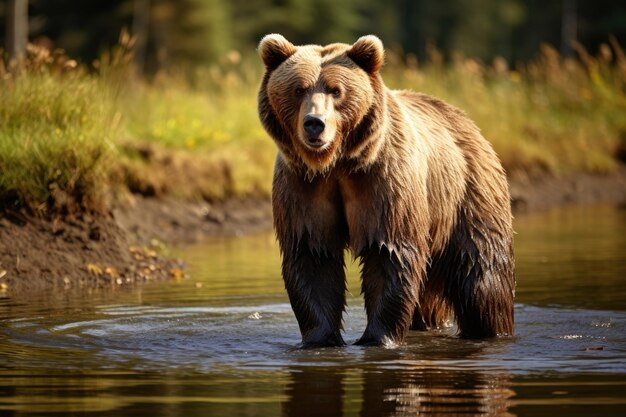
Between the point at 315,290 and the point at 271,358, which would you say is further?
the point at 315,290

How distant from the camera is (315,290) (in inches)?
314

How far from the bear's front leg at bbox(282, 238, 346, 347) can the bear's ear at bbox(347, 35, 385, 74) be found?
3.56 ft

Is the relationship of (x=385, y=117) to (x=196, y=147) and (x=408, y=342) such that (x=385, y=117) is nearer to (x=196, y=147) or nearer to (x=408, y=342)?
(x=408, y=342)

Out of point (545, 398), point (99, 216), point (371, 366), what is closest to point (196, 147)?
point (99, 216)

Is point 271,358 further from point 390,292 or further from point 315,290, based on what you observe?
point 390,292

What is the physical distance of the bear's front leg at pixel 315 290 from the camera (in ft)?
26.0

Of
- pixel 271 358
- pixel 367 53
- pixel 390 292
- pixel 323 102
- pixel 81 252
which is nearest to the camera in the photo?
pixel 271 358

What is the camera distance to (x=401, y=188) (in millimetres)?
7793

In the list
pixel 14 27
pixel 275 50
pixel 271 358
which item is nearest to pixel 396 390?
pixel 271 358

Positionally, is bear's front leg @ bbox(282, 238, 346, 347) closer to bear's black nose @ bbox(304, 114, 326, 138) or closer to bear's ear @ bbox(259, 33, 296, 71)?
bear's black nose @ bbox(304, 114, 326, 138)

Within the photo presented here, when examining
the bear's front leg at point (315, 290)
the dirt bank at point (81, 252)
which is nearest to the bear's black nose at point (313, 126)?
the bear's front leg at point (315, 290)

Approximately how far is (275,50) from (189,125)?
963 centimetres

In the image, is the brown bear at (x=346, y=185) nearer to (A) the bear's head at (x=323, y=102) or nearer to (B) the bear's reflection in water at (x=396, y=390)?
(A) the bear's head at (x=323, y=102)

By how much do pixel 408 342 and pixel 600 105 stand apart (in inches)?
597
